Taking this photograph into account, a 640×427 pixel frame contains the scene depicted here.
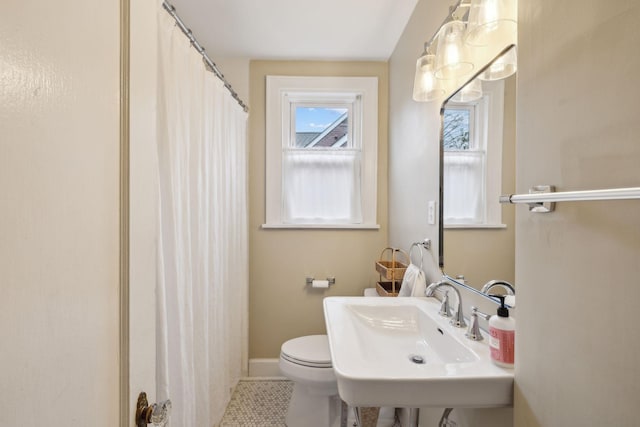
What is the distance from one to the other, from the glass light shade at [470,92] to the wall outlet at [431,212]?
481 millimetres

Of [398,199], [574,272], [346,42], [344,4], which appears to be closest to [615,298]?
[574,272]

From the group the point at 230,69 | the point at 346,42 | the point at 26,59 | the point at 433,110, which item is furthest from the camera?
the point at 230,69

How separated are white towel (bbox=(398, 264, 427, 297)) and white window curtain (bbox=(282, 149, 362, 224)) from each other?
84cm

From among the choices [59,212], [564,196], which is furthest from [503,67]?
[59,212]

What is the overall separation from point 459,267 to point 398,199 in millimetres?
913

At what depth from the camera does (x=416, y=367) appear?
0.87 meters

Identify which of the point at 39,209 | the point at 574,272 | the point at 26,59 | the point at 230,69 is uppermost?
the point at 230,69

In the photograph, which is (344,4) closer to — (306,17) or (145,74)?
(306,17)

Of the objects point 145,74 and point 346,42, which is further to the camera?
point 346,42

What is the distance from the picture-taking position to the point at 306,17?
6.12 feet

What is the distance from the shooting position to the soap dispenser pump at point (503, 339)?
2.75 feet

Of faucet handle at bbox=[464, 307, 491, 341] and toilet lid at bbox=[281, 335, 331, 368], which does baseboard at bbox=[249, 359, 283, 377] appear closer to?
toilet lid at bbox=[281, 335, 331, 368]

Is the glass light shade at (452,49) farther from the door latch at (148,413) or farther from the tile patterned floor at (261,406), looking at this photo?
the tile patterned floor at (261,406)

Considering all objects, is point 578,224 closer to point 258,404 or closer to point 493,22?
point 493,22
